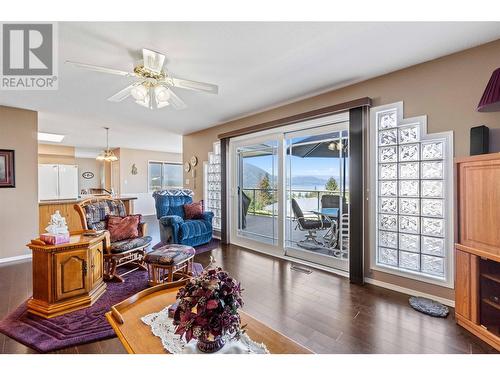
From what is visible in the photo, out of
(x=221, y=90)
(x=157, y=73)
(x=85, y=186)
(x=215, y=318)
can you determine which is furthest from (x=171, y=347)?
(x=85, y=186)

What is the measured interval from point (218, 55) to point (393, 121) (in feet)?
6.74

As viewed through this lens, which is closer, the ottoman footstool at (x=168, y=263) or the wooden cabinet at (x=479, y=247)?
the wooden cabinet at (x=479, y=247)

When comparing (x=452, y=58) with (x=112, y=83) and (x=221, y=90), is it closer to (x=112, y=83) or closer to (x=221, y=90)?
(x=221, y=90)

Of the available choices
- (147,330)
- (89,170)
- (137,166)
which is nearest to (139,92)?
(147,330)

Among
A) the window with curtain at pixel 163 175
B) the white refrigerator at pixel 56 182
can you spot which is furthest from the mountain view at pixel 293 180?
the window with curtain at pixel 163 175

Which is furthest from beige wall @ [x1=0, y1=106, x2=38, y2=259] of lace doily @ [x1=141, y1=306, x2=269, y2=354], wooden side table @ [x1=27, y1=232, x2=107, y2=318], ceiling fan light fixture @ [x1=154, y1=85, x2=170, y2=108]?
lace doily @ [x1=141, y1=306, x2=269, y2=354]

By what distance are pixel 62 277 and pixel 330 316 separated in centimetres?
248

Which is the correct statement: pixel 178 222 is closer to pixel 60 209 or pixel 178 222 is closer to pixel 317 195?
pixel 317 195

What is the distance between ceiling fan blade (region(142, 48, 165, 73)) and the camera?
2129 mm

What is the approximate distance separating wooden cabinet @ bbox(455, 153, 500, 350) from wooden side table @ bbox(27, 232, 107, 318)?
336cm

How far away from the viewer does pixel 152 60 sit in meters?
2.20

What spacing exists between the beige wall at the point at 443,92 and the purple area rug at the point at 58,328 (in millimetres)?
2869

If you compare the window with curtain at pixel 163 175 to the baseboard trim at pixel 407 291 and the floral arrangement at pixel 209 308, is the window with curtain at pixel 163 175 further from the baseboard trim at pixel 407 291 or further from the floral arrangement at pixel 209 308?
the floral arrangement at pixel 209 308

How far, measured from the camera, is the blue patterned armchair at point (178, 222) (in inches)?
162
